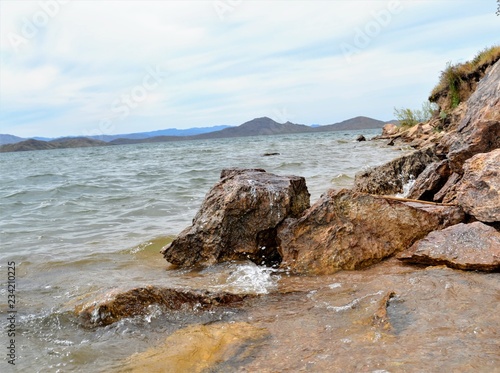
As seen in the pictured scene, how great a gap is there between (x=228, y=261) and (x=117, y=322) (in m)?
1.95

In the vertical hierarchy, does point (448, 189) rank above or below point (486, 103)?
below

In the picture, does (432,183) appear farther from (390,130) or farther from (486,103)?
(390,130)

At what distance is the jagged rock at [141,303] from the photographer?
167 inches

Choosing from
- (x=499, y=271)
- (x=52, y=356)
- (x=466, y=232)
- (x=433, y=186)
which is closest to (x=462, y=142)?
(x=433, y=186)

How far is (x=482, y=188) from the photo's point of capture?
16.7 ft

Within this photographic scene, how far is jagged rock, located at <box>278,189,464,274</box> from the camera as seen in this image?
525cm

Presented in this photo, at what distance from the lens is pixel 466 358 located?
2725mm

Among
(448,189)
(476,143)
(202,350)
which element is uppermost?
(476,143)

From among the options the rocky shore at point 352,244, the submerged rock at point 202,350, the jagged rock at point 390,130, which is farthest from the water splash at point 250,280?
the jagged rock at point 390,130

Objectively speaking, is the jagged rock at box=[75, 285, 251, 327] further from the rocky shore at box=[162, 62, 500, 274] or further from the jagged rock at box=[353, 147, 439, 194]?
the jagged rock at box=[353, 147, 439, 194]

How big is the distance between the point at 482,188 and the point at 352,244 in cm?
162

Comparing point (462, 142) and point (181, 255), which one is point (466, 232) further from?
point (181, 255)

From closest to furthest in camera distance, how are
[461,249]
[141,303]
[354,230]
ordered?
[141,303], [461,249], [354,230]

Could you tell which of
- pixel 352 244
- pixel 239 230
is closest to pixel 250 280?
pixel 239 230
